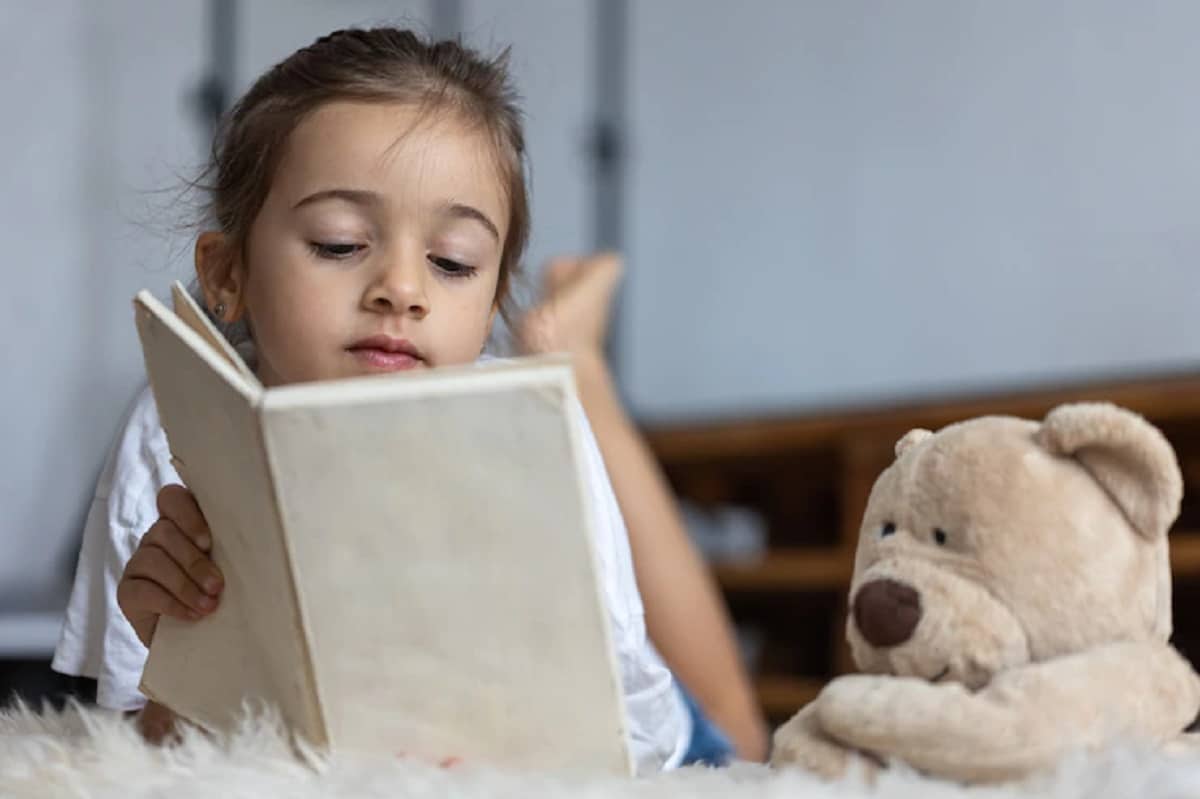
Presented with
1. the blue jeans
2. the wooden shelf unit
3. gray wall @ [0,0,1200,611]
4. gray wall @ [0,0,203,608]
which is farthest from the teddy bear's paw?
gray wall @ [0,0,203,608]

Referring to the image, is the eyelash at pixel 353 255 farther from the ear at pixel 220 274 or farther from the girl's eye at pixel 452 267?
the ear at pixel 220 274

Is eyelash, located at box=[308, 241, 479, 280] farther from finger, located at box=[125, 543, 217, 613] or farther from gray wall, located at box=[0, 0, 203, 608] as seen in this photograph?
gray wall, located at box=[0, 0, 203, 608]

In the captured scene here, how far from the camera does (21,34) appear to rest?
2.67 metres

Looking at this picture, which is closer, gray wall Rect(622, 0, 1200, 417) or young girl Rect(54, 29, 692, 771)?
young girl Rect(54, 29, 692, 771)

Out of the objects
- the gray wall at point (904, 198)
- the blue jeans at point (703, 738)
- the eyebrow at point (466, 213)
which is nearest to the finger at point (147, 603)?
the eyebrow at point (466, 213)

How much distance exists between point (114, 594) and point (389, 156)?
0.37m

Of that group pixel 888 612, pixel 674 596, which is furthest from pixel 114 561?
pixel 674 596

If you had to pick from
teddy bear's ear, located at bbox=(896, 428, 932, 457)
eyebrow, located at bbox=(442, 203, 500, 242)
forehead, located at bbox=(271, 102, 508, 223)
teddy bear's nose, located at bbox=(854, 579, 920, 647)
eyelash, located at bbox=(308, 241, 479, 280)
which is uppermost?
forehead, located at bbox=(271, 102, 508, 223)

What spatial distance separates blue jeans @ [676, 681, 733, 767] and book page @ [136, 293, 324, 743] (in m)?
0.66

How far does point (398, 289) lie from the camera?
0.74 metres

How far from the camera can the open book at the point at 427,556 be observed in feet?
1.69

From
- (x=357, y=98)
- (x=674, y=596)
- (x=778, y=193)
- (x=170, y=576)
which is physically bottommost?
(x=674, y=596)

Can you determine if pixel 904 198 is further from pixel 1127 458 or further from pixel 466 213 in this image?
pixel 1127 458

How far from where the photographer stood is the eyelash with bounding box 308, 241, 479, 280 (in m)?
0.76
